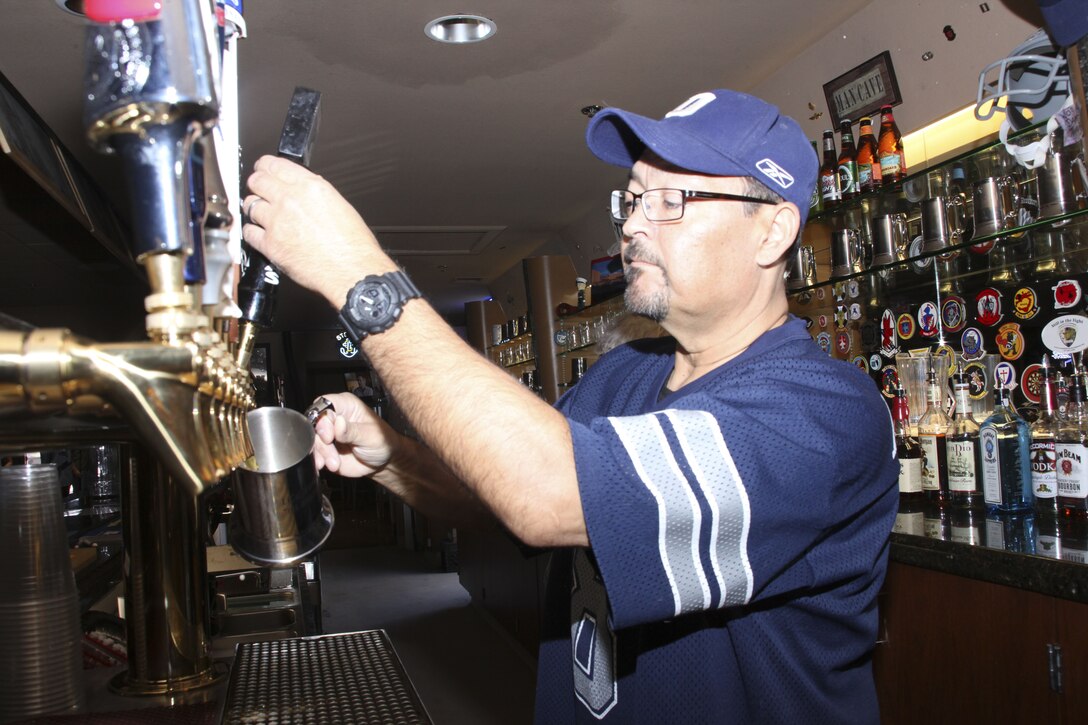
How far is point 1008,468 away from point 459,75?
260 cm

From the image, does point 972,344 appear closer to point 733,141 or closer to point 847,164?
point 847,164

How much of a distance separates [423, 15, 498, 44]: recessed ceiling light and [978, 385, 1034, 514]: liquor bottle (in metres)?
2.17

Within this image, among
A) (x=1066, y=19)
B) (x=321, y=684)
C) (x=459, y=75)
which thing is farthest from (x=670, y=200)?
(x=459, y=75)

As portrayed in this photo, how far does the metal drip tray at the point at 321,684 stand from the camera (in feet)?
3.15

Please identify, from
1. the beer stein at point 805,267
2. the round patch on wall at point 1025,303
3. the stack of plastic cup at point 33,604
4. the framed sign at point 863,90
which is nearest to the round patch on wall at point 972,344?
the round patch on wall at point 1025,303

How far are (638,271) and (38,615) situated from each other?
0.86 meters

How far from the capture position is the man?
84cm

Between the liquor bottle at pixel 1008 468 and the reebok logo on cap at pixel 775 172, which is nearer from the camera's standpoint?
the reebok logo on cap at pixel 775 172

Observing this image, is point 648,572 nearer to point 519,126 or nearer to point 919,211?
point 919,211

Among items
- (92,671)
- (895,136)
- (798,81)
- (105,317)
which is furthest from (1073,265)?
(105,317)

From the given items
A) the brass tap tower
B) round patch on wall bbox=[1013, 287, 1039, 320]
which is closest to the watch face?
the brass tap tower

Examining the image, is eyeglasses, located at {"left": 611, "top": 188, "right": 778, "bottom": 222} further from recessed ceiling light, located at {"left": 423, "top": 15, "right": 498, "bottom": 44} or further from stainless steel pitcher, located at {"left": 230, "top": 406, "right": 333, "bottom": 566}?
recessed ceiling light, located at {"left": 423, "top": 15, "right": 498, "bottom": 44}

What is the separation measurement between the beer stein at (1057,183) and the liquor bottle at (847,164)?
774 mm

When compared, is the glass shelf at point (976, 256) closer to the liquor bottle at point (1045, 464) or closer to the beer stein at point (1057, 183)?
the beer stein at point (1057, 183)
